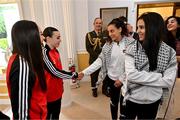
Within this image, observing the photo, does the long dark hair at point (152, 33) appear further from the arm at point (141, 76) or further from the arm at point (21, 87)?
the arm at point (21, 87)

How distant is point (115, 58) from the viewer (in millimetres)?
1818

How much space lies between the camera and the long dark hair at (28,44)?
Answer: 1018mm

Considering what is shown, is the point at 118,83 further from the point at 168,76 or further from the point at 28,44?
the point at 28,44

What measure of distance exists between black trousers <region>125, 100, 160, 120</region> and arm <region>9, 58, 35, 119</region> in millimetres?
786

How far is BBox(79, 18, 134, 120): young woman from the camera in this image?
1.79 meters

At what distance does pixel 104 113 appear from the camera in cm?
266

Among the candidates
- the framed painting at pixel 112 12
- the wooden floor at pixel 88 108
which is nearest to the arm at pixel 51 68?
the wooden floor at pixel 88 108

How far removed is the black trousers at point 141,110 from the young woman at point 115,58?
1.33ft

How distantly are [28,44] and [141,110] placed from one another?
1004mm

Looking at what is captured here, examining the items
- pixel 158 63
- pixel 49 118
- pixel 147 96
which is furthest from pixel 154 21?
pixel 49 118

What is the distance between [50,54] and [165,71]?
1.10 meters

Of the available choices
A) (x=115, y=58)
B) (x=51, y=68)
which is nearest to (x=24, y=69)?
(x=51, y=68)

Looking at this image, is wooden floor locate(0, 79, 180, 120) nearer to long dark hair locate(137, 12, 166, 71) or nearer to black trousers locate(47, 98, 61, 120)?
black trousers locate(47, 98, 61, 120)

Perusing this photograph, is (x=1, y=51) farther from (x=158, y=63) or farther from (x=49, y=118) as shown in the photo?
(x=158, y=63)
